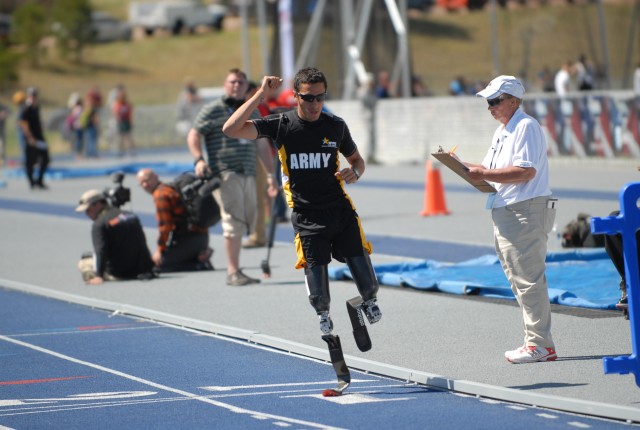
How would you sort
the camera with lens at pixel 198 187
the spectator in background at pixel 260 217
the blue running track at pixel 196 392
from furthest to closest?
the spectator in background at pixel 260 217, the camera with lens at pixel 198 187, the blue running track at pixel 196 392

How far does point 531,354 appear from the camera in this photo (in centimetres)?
841

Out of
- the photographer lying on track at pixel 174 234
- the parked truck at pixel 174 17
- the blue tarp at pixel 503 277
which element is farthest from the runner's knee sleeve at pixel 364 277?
the parked truck at pixel 174 17

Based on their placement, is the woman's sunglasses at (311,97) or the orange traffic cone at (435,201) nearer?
the woman's sunglasses at (311,97)

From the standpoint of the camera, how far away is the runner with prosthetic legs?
8062 millimetres

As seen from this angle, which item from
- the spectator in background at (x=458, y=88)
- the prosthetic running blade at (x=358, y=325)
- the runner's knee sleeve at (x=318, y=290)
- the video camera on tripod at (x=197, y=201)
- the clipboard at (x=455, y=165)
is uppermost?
the spectator in background at (x=458, y=88)

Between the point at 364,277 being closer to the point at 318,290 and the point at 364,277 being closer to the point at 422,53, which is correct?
the point at 318,290

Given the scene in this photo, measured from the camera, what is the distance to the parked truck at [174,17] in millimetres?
76938

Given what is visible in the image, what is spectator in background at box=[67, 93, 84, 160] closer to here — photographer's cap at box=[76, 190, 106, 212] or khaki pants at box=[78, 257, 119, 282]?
khaki pants at box=[78, 257, 119, 282]

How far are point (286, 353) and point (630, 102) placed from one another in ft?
51.4

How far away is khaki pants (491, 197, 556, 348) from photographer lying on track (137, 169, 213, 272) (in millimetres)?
5667

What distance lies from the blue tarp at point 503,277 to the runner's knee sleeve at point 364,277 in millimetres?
2975

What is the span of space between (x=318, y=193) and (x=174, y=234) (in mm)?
5839

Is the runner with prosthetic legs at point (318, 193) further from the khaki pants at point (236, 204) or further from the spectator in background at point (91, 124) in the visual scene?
the spectator in background at point (91, 124)

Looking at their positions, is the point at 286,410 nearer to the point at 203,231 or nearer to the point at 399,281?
the point at 399,281
